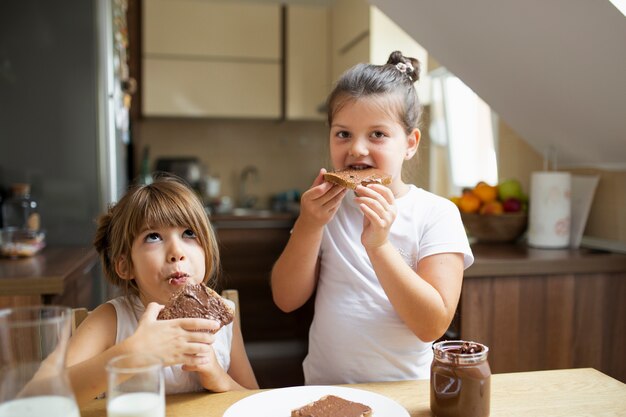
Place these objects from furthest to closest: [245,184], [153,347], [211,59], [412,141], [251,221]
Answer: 1. [245,184]
2. [211,59]
3. [251,221]
4. [412,141]
5. [153,347]

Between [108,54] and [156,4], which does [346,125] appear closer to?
[108,54]

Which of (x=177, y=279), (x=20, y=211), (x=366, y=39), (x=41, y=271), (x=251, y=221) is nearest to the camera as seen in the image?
(x=177, y=279)

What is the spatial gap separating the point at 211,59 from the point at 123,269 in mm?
3390

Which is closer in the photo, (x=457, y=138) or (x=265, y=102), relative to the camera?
(x=457, y=138)

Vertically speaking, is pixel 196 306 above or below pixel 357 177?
below

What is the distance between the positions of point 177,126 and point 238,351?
3.65 meters

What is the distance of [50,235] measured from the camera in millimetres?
2398

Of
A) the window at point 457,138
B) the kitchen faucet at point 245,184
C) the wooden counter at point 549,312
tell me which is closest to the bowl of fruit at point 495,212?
the wooden counter at point 549,312

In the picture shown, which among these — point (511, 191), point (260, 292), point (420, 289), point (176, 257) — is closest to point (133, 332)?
point (176, 257)

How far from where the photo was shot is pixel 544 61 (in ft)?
5.43

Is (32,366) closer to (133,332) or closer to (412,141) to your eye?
(133,332)

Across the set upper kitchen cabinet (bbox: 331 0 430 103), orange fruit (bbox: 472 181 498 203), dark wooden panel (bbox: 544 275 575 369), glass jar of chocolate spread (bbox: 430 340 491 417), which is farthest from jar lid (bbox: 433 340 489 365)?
upper kitchen cabinet (bbox: 331 0 430 103)

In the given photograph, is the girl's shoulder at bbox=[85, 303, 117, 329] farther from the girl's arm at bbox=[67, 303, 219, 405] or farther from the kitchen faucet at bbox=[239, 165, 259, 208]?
the kitchen faucet at bbox=[239, 165, 259, 208]

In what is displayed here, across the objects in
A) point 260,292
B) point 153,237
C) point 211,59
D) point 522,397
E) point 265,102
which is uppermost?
point 211,59
